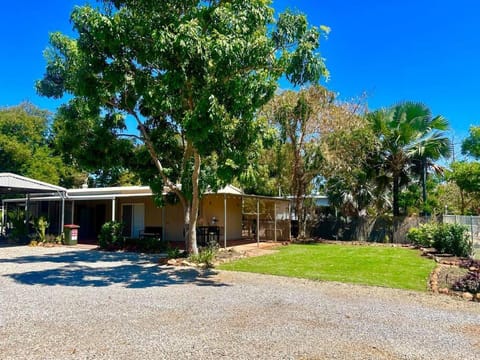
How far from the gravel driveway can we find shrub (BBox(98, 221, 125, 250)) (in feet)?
21.1

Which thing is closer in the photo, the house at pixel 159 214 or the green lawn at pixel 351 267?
the green lawn at pixel 351 267

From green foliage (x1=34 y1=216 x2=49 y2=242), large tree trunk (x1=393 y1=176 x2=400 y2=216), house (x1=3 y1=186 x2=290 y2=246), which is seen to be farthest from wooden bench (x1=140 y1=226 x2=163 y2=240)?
large tree trunk (x1=393 y1=176 x2=400 y2=216)

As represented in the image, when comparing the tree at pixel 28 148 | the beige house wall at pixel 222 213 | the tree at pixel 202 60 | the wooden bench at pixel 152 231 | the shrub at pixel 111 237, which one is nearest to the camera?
the tree at pixel 202 60

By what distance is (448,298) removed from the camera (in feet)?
25.3

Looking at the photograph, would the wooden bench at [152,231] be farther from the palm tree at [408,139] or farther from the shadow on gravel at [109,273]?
the palm tree at [408,139]

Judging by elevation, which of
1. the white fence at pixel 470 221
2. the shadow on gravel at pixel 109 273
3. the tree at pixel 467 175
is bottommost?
the shadow on gravel at pixel 109 273

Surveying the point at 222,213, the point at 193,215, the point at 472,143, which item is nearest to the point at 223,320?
the point at 193,215

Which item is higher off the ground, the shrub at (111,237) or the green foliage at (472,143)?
the green foliage at (472,143)

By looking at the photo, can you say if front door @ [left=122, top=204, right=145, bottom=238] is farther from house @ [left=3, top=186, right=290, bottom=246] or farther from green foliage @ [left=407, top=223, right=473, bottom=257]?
green foliage @ [left=407, top=223, right=473, bottom=257]

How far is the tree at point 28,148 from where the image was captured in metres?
31.5

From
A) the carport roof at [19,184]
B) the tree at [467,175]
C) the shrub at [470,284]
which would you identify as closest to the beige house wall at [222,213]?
the carport roof at [19,184]

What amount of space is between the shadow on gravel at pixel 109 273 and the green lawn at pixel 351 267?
72.5 inches

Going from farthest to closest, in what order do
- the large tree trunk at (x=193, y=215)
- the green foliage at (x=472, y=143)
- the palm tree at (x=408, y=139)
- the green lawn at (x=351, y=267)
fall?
the green foliage at (x=472, y=143), the palm tree at (x=408, y=139), the large tree trunk at (x=193, y=215), the green lawn at (x=351, y=267)

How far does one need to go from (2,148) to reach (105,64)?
1078 inches
